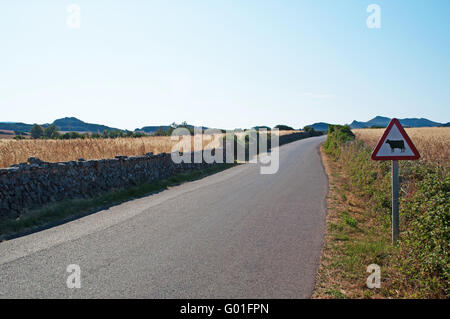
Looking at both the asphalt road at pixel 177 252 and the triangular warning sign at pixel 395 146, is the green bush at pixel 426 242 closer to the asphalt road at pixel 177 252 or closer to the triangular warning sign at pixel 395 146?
the triangular warning sign at pixel 395 146

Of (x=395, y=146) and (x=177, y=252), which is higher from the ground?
(x=395, y=146)

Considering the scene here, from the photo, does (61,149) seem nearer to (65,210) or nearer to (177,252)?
(65,210)

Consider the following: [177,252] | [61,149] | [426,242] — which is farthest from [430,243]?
[61,149]

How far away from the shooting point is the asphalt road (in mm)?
4406

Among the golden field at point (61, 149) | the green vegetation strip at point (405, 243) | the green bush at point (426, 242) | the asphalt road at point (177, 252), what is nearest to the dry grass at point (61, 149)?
the golden field at point (61, 149)

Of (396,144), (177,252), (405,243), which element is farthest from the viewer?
(396,144)

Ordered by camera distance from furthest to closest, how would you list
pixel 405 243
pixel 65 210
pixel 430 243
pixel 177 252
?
pixel 65 210 → pixel 177 252 → pixel 405 243 → pixel 430 243

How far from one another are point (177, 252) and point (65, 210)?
4.64 metres

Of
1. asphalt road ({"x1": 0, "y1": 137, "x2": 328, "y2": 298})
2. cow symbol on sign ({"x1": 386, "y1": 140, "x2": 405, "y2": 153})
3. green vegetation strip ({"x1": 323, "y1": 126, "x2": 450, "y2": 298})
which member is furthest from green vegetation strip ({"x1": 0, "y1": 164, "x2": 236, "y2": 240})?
cow symbol on sign ({"x1": 386, "y1": 140, "x2": 405, "y2": 153})

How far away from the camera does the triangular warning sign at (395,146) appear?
5852 mm

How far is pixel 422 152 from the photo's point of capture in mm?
13094

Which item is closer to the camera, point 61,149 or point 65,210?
point 65,210

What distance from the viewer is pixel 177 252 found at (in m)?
5.73
